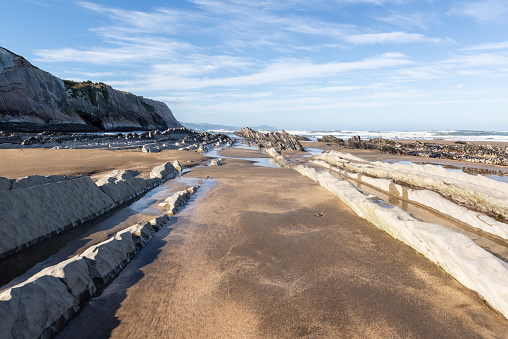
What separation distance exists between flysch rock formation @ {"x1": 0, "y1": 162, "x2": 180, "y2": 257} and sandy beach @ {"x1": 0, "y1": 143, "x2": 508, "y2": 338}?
178 centimetres

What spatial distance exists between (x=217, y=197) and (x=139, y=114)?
181 ft

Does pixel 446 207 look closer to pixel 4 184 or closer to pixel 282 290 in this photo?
pixel 282 290

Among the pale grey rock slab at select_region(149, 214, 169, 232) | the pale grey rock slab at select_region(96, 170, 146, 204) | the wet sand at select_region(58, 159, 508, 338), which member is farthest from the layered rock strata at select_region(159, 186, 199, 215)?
the pale grey rock slab at select_region(96, 170, 146, 204)

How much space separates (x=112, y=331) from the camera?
2.17 meters

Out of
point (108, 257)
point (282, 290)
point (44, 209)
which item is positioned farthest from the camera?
point (44, 209)

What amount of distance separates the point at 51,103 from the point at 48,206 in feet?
121

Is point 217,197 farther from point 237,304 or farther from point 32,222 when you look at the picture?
point 237,304

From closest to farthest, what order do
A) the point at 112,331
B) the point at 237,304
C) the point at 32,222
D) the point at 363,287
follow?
the point at 112,331
the point at 237,304
the point at 363,287
the point at 32,222

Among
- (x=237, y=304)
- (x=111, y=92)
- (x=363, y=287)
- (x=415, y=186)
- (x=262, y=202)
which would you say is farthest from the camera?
(x=111, y=92)

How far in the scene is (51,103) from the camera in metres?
31.5

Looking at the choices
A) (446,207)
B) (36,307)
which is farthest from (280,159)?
(36,307)

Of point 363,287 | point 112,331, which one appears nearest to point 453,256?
point 363,287

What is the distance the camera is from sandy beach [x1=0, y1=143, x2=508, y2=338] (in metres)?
2.20

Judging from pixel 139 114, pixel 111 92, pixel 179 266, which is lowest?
pixel 179 266
